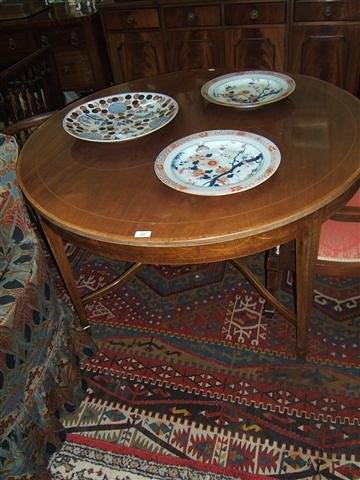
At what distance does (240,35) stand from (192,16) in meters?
0.31

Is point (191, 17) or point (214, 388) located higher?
point (191, 17)

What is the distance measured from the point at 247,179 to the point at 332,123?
0.41m

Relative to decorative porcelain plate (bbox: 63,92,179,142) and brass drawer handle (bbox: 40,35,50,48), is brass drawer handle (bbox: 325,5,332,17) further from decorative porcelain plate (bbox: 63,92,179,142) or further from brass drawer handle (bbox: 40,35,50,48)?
brass drawer handle (bbox: 40,35,50,48)

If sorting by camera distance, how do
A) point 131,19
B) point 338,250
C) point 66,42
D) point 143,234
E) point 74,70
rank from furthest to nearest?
point 74,70, point 66,42, point 131,19, point 338,250, point 143,234

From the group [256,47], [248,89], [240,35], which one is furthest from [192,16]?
[248,89]

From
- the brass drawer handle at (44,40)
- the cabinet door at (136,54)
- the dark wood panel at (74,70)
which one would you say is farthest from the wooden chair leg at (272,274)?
the brass drawer handle at (44,40)

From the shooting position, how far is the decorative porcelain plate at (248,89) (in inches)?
57.4

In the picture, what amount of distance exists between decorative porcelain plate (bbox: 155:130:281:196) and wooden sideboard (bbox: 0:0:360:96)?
156 cm

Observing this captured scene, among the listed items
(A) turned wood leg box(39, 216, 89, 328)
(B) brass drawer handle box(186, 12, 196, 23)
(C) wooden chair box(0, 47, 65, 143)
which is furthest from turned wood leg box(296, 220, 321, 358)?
(B) brass drawer handle box(186, 12, 196, 23)

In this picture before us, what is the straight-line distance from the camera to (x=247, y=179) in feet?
3.64

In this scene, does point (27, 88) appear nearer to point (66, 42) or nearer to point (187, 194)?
point (66, 42)

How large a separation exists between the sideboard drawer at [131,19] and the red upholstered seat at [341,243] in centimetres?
190

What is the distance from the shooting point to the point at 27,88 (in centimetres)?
188

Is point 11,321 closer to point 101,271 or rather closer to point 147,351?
point 147,351
